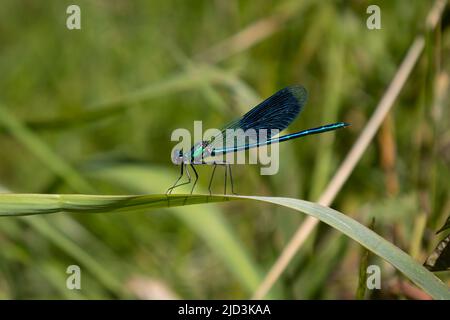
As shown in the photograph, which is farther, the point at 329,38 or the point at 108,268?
the point at 329,38

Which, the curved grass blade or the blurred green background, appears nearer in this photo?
the curved grass blade

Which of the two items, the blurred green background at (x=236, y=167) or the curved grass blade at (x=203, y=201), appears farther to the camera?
the blurred green background at (x=236, y=167)

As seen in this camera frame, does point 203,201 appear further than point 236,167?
No

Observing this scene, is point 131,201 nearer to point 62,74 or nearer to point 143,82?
point 143,82

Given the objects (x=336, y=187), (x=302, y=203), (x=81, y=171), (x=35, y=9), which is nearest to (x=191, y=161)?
(x=336, y=187)
